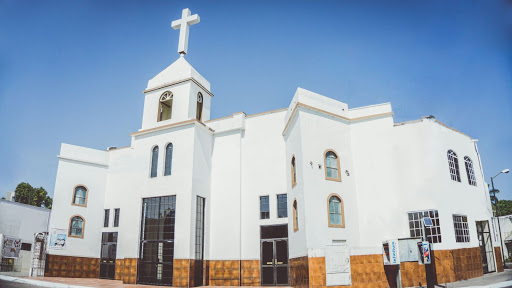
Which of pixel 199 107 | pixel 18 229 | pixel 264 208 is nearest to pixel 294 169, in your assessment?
pixel 264 208

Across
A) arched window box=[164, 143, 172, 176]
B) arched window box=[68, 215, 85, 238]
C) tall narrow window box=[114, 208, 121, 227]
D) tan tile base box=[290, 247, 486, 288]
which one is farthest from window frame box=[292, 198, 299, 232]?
arched window box=[68, 215, 85, 238]

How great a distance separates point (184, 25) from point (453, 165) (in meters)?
17.9

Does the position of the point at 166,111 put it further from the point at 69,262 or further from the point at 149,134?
the point at 69,262

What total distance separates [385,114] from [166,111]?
1297 centimetres

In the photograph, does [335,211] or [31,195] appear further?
[31,195]

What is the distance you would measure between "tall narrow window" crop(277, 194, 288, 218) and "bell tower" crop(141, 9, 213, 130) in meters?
7.06

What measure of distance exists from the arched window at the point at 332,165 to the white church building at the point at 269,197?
0.22ft

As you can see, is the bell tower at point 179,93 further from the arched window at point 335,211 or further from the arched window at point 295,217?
the arched window at point 335,211

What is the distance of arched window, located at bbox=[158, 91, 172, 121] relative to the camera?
22.2 m

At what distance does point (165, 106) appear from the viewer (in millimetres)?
22672

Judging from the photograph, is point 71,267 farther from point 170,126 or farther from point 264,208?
point 264,208

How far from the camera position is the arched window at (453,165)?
55.6 ft

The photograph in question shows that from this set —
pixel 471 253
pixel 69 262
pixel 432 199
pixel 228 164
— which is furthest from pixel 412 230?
pixel 69 262

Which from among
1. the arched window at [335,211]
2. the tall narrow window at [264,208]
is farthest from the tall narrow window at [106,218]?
the arched window at [335,211]
